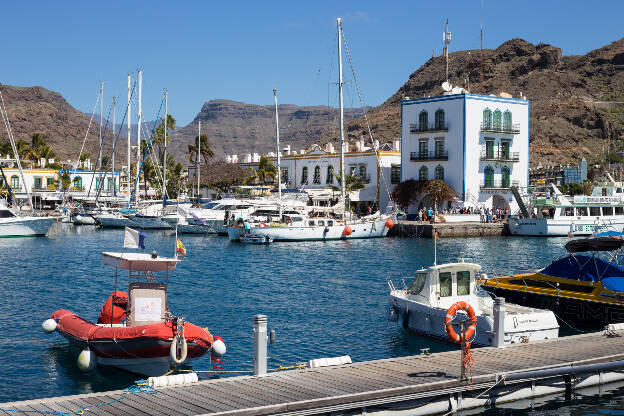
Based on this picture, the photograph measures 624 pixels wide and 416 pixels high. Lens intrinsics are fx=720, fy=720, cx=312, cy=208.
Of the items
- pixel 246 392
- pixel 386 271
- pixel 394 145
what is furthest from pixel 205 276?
pixel 394 145

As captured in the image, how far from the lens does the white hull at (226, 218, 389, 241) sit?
56.8 metres

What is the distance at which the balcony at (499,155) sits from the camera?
7000 centimetres

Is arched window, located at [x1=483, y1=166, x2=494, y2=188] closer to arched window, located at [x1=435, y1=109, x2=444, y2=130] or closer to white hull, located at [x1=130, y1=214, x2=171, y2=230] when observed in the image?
arched window, located at [x1=435, y1=109, x2=444, y2=130]

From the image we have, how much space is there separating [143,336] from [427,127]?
5739 centimetres

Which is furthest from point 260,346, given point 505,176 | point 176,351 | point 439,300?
point 505,176

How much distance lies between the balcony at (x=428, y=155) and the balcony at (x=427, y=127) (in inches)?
87.8

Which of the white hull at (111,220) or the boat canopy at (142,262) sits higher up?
the boat canopy at (142,262)

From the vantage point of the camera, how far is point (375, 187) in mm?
76562

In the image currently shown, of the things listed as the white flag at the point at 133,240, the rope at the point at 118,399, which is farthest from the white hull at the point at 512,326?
the rope at the point at 118,399

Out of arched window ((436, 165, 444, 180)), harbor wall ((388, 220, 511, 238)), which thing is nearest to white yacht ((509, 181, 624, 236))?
harbor wall ((388, 220, 511, 238))

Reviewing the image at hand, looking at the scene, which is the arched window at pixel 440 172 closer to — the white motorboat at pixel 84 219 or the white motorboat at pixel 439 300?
the white motorboat at pixel 84 219

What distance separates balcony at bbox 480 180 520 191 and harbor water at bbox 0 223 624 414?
1040cm

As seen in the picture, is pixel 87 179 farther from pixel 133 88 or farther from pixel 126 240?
pixel 126 240

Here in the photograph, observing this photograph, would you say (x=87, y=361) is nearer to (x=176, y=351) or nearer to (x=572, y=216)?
(x=176, y=351)
